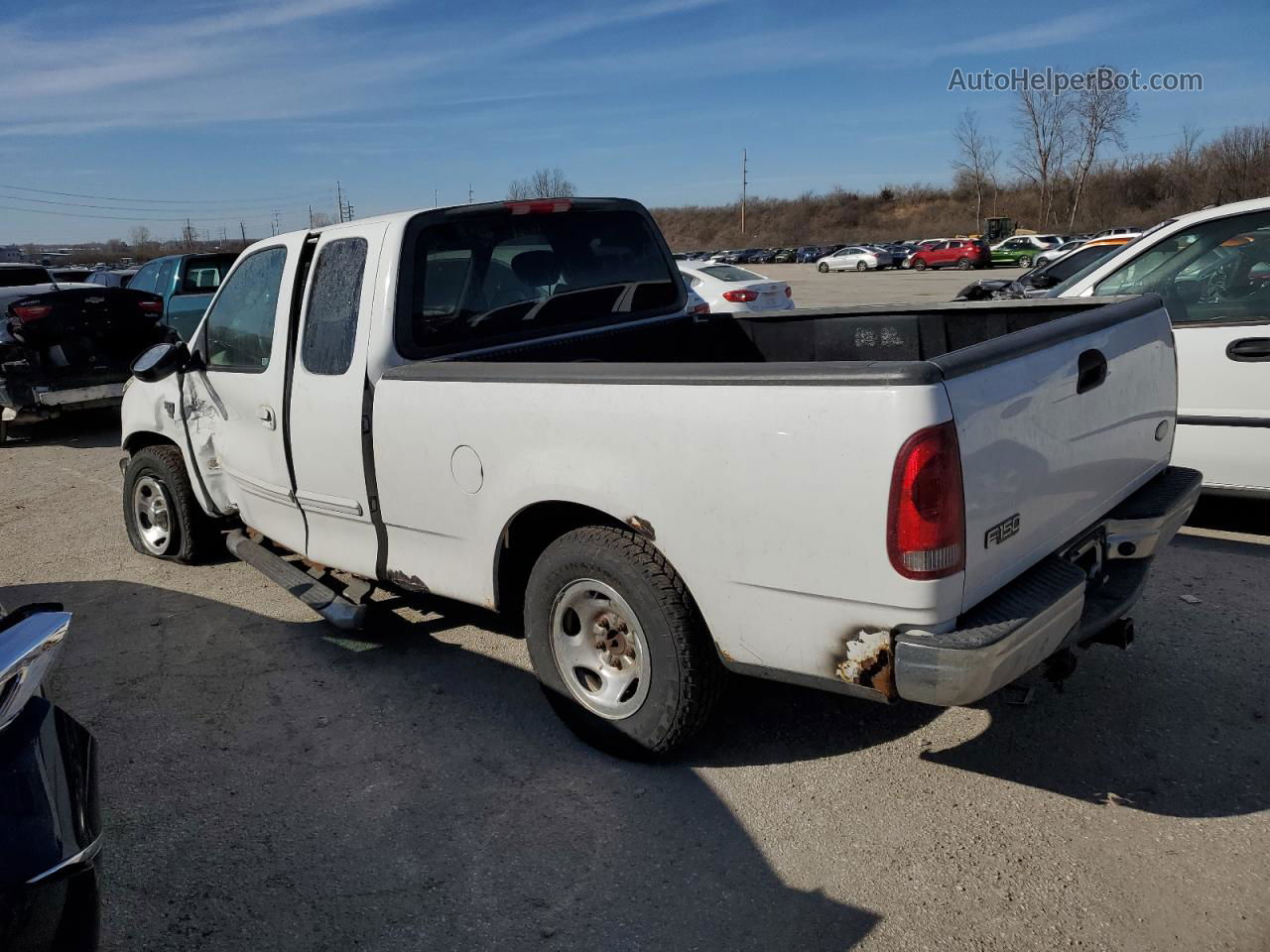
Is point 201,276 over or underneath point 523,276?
over

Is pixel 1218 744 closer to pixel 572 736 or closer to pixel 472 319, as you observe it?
pixel 572 736

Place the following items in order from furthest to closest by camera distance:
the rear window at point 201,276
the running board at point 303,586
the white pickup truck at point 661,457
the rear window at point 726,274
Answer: the rear window at point 726,274 < the rear window at point 201,276 < the running board at point 303,586 < the white pickup truck at point 661,457

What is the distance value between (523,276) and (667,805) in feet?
7.87

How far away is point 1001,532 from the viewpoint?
279 cm

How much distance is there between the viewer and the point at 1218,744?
352cm

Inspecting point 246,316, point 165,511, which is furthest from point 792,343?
point 165,511

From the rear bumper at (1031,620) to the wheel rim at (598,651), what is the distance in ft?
3.33

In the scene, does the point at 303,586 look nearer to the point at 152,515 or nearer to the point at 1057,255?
the point at 152,515

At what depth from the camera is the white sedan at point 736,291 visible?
15.4 m

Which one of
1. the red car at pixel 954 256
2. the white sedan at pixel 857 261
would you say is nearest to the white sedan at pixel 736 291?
the red car at pixel 954 256

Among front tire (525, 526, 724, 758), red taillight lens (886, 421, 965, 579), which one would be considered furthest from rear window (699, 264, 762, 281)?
red taillight lens (886, 421, 965, 579)

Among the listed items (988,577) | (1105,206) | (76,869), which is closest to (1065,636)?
(988,577)

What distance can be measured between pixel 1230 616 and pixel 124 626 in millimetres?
5323

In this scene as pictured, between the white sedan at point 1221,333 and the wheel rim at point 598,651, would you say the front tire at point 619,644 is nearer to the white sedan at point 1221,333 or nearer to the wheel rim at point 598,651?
the wheel rim at point 598,651
